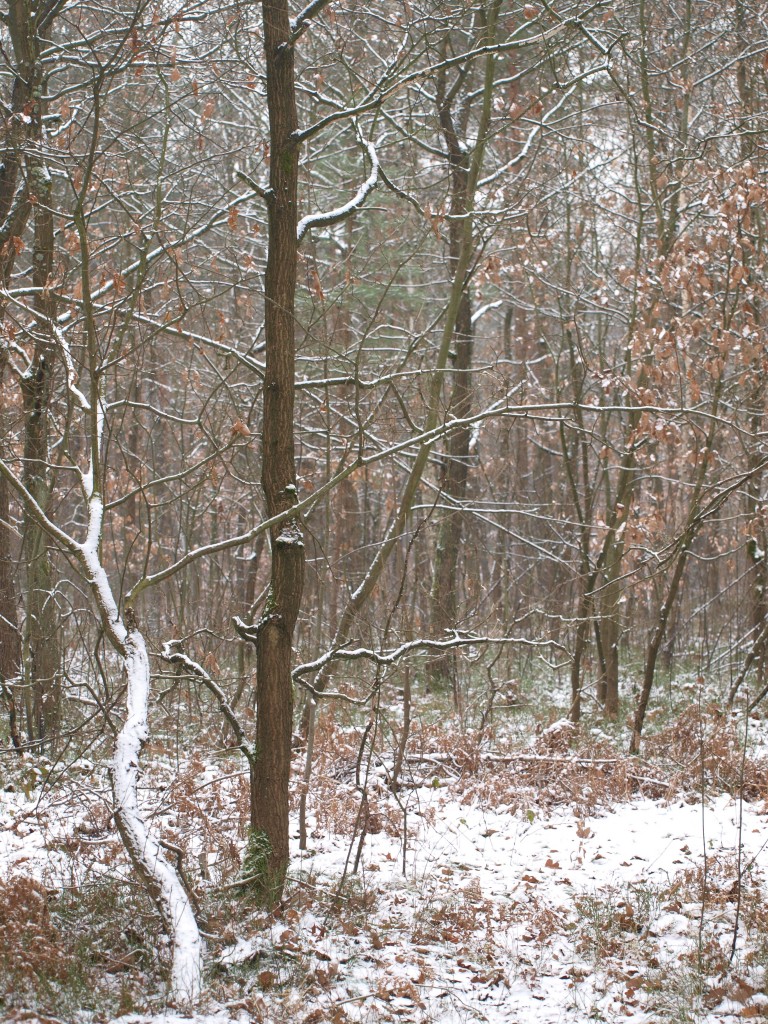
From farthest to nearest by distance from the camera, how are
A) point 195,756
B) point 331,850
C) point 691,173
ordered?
1. point 691,173
2. point 195,756
3. point 331,850

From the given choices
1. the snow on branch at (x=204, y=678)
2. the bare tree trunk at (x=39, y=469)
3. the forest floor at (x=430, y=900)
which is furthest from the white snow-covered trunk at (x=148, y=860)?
the bare tree trunk at (x=39, y=469)

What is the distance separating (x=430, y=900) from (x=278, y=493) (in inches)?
105

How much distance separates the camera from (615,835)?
6.79m

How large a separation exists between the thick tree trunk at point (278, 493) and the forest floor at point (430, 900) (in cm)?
43

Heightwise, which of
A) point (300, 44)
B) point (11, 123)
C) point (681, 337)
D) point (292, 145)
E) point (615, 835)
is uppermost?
point (300, 44)

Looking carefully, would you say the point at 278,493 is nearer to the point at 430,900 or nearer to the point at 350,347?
the point at 430,900

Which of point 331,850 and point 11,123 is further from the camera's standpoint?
point 11,123

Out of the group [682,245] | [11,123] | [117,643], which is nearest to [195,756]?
[117,643]

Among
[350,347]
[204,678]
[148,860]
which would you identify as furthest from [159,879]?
[350,347]

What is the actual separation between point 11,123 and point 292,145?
303cm

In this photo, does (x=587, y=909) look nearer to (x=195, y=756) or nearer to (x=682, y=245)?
(x=195, y=756)

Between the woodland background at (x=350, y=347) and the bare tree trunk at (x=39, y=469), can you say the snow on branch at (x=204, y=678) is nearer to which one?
the woodland background at (x=350, y=347)

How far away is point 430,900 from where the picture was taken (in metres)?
5.51

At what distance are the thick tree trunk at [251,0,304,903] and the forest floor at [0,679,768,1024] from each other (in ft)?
1.41
